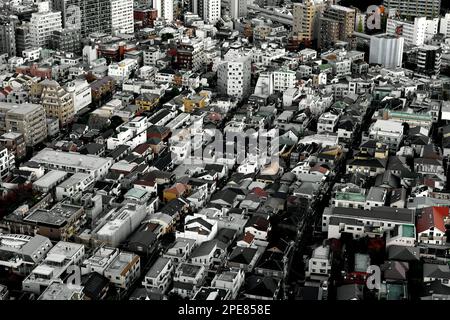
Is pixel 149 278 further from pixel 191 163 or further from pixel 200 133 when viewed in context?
pixel 200 133

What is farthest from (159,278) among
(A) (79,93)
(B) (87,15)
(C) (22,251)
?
(B) (87,15)

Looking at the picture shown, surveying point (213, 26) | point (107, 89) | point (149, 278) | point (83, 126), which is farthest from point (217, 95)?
point (149, 278)

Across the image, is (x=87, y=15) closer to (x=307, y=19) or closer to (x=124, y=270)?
(x=307, y=19)

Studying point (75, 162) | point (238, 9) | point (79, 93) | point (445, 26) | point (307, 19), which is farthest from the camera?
point (238, 9)

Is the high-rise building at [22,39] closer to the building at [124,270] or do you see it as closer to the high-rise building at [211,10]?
the high-rise building at [211,10]

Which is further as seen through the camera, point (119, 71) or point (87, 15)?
point (87, 15)

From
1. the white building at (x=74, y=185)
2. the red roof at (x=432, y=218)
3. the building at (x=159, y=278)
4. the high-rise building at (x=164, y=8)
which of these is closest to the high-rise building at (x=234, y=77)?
the white building at (x=74, y=185)
